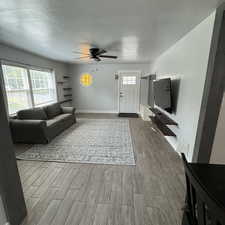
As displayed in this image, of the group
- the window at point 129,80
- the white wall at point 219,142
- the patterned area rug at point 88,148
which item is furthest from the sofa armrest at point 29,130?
the window at point 129,80

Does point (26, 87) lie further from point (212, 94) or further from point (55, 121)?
point (212, 94)

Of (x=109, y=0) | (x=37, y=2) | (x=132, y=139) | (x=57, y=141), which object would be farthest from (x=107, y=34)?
(x=57, y=141)

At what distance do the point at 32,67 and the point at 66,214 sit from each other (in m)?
4.16

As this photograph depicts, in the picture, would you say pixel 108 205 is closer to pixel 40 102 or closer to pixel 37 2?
pixel 37 2

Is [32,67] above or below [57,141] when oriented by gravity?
above

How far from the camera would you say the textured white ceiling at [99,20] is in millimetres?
1526

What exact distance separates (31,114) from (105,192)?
2.94m

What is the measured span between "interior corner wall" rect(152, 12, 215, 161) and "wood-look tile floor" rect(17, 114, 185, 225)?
1.93 feet

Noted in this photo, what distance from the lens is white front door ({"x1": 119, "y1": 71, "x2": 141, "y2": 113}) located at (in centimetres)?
592

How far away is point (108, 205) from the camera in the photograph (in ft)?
5.06

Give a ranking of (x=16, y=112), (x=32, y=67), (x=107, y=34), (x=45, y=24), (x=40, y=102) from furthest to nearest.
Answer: (x=40, y=102)
(x=32, y=67)
(x=16, y=112)
(x=107, y=34)
(x=45, y=24)

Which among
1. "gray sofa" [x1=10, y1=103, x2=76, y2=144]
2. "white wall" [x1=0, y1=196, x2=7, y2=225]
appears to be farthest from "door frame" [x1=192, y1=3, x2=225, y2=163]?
"gray sofa" [x1=10, y1=103, x2=76, y2=144]

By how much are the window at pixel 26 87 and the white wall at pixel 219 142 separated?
4.47 m

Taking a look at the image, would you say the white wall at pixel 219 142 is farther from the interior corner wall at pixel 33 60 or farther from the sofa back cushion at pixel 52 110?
the interior corner wall at pixel 33 60
